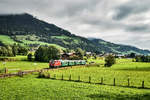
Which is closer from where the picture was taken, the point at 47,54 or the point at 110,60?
the point at 110,60

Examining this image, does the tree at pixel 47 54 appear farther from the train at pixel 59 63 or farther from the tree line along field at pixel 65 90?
the tree line along field at pixel 65 90

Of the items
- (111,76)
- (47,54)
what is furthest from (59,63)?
(47,54)

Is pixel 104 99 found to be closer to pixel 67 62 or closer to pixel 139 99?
pixel 139 99

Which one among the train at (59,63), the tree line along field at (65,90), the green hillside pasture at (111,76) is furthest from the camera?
the train at (59,63)

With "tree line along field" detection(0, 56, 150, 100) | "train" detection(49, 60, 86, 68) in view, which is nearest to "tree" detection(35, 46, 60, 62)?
"train" detection(49, 60, 86, 68)

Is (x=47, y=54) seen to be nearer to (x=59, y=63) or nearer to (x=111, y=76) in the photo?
(x=59, y=63)

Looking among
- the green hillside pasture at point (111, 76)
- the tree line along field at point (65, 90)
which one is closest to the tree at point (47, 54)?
the green hillside pasture at point (111, 76)

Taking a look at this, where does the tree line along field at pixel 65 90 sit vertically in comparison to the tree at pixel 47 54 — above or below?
below

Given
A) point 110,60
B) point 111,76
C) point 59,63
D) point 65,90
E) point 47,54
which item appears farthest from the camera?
point 47,54

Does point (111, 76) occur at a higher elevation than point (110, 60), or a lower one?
lower

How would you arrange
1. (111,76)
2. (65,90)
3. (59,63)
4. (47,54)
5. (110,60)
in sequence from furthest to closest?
(47,54) < (110,60) < (59,63) < (111,76) < (65,90)

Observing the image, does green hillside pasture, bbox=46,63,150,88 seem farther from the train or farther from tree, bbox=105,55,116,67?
tree, bbox=105,55,116,67

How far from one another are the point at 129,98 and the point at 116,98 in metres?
1.75

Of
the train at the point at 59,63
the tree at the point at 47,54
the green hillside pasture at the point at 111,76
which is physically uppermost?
the tree at the point at 47,54
